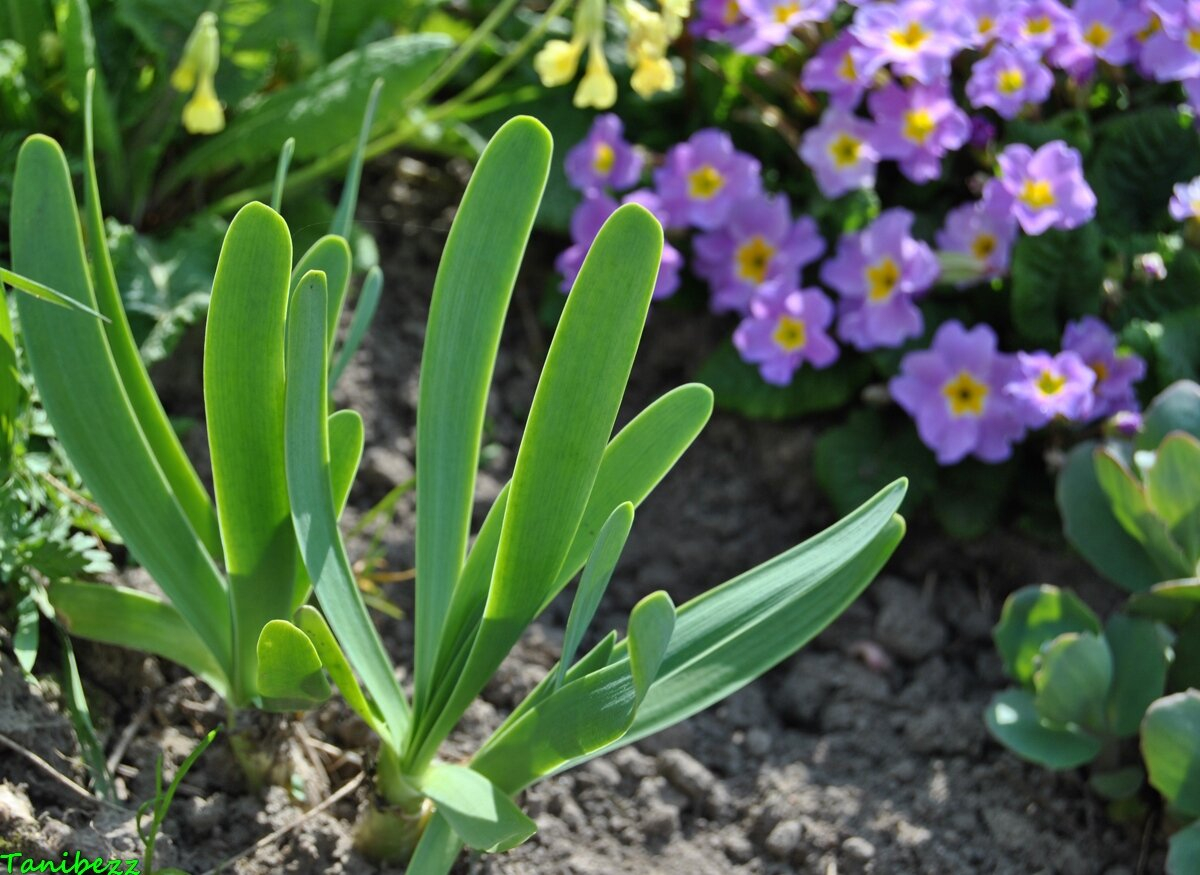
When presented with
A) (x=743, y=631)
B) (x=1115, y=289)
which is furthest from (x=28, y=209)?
(x=1115, y=289)

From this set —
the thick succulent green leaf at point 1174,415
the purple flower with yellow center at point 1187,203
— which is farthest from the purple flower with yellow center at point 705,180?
the thick succulent green leaf at point 1174,415

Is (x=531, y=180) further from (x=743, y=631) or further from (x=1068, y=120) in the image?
(x=1068, y=120)

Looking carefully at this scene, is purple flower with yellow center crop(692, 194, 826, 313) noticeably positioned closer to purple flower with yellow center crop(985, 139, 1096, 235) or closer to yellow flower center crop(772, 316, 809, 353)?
yellow flower center crop(772, 316, 809, 353)

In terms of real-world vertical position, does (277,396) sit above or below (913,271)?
above

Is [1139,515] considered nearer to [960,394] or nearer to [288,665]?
[960,394]

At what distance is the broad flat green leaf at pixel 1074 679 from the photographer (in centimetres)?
154

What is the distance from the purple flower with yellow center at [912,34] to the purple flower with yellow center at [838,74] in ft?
0.13

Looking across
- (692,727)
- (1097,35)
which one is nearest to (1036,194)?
(1097,35)

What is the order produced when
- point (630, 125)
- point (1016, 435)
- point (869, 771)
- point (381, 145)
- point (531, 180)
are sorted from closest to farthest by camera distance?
point (531, 180) → point (869, 771) → point (1016, 435) → point (381, 145) → point (630, 125)

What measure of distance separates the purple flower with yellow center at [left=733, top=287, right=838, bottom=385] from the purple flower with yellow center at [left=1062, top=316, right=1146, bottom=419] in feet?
1.14

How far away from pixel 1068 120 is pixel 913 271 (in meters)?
0.39

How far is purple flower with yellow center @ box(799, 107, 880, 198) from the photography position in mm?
2125

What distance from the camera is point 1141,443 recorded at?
5.77 feet

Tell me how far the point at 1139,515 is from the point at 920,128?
727mm
